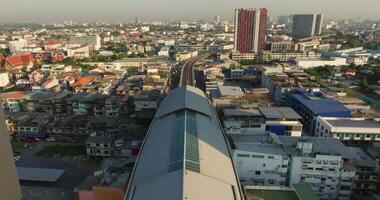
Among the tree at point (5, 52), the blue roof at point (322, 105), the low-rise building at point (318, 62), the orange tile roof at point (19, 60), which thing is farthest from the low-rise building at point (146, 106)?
the tree at point (5, 52)

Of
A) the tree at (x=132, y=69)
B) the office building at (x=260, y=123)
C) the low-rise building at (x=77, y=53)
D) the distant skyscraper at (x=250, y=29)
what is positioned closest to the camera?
the office building at (x=260, y=123)

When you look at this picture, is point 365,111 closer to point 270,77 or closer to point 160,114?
point 270,77

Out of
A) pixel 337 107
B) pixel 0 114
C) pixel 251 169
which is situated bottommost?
pixel 251 169

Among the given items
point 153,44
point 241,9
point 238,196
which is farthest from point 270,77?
point 153,44

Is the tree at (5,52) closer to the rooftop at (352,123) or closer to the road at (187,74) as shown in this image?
the road at (187,74)

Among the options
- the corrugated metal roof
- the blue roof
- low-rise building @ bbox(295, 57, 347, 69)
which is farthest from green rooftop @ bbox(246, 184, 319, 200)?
low-rise building @ bbox(295, 57, 347, 69)

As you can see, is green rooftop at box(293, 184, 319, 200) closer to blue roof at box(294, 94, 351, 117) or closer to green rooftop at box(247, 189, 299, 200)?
Answer: green rooftop at box(247, 189, 299, 200)

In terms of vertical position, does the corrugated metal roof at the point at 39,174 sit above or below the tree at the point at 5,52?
below
